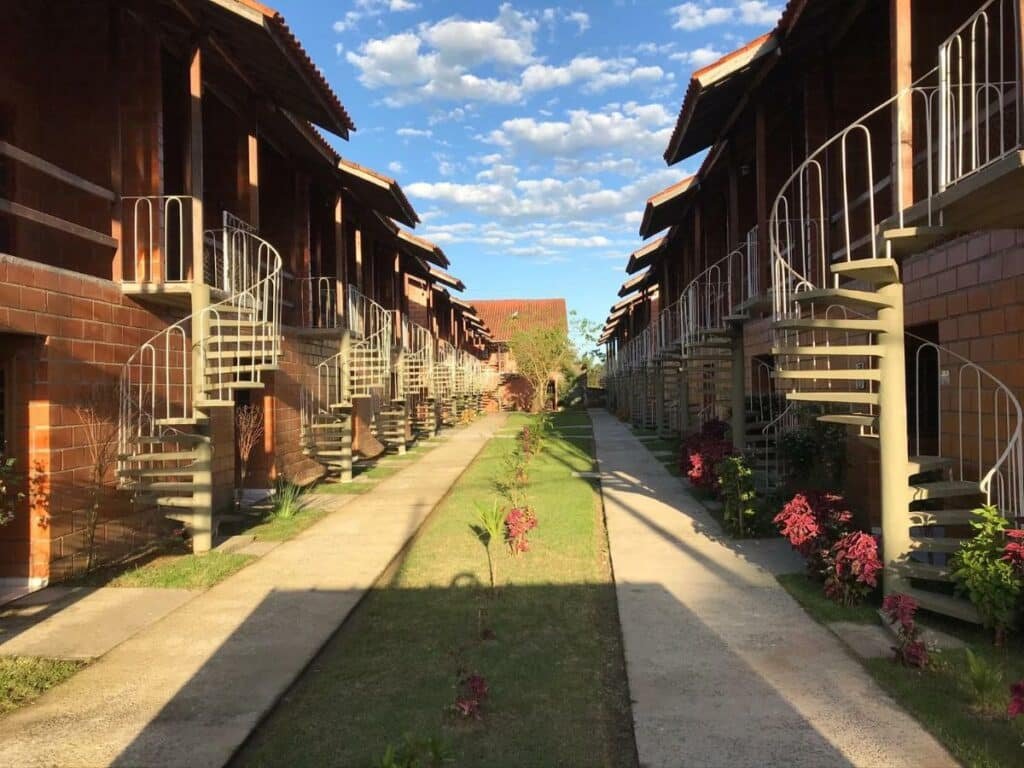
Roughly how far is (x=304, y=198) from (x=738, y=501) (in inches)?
388

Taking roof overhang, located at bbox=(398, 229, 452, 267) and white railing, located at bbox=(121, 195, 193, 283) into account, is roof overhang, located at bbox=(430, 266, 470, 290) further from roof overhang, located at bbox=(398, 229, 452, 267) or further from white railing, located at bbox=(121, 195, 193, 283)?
white railing, located at bbox=(121, 195, 193, 283)

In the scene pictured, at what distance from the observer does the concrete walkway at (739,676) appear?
11.1 ft

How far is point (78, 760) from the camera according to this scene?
3438mm

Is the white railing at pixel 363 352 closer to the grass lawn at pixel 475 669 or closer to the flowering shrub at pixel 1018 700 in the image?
the grass lawn at pixel 475 669

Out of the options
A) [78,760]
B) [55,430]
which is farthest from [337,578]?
[78,760]

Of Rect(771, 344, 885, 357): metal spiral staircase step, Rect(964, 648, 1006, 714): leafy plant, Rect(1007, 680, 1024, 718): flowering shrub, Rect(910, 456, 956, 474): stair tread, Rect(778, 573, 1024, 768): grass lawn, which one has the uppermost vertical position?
Rect(771, 344, 885, 357): metal spiral staircase step

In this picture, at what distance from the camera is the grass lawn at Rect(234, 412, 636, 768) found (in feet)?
11.7

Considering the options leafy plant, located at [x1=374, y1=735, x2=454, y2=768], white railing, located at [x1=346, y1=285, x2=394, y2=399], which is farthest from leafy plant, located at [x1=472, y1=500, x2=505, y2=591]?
white railing, located at [x1=346, y1=285, x2=394, y2=399]

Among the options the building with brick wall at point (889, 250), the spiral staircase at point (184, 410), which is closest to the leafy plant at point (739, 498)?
the building with brick wall at point (889, 250)

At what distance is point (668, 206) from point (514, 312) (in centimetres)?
3434

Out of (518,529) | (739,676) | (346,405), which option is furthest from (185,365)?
(739,676)

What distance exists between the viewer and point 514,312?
50188 millimetres

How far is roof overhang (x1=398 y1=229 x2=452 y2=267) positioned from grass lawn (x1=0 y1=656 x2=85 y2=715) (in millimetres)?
15273

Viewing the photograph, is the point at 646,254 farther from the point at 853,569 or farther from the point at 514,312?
the point at 514,312
